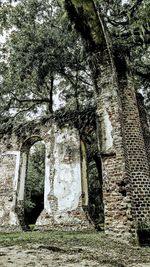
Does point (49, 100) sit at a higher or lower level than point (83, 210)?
higher

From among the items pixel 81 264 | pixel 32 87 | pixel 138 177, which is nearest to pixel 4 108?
pixel 32 87

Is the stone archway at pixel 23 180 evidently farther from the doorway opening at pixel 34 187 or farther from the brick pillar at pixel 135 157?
the doorway opening at pixel 34 187

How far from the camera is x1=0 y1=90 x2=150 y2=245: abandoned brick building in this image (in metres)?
6.41

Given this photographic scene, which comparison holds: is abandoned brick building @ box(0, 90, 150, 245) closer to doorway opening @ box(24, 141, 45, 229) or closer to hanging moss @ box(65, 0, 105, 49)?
hanging moss @ box(65, 0, 105, 49)

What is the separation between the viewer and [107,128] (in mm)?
7387

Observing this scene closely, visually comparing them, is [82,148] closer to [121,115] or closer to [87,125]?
[87,125]

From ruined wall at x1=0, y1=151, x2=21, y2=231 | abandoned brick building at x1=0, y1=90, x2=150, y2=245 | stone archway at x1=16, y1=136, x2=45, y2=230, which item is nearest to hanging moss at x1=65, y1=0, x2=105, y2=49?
abandoned brick building at x1=0, y1=90, x2=150, y2=245

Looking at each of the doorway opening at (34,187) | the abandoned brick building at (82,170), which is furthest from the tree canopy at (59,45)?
the doorway opening at (34,187)

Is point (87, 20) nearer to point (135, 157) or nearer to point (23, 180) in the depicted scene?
point (135, 157)

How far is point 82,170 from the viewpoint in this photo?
30.8 ft

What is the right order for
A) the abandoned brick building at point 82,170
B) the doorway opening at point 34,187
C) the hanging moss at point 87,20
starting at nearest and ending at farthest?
the abandoned brick building at point 82,170 → the hanging moss at point 87,20 → the doorway opening at point 34,187

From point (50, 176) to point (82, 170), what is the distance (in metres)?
1.30

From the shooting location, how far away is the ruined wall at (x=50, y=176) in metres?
8.74

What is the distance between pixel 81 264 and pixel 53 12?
13.4 metres
